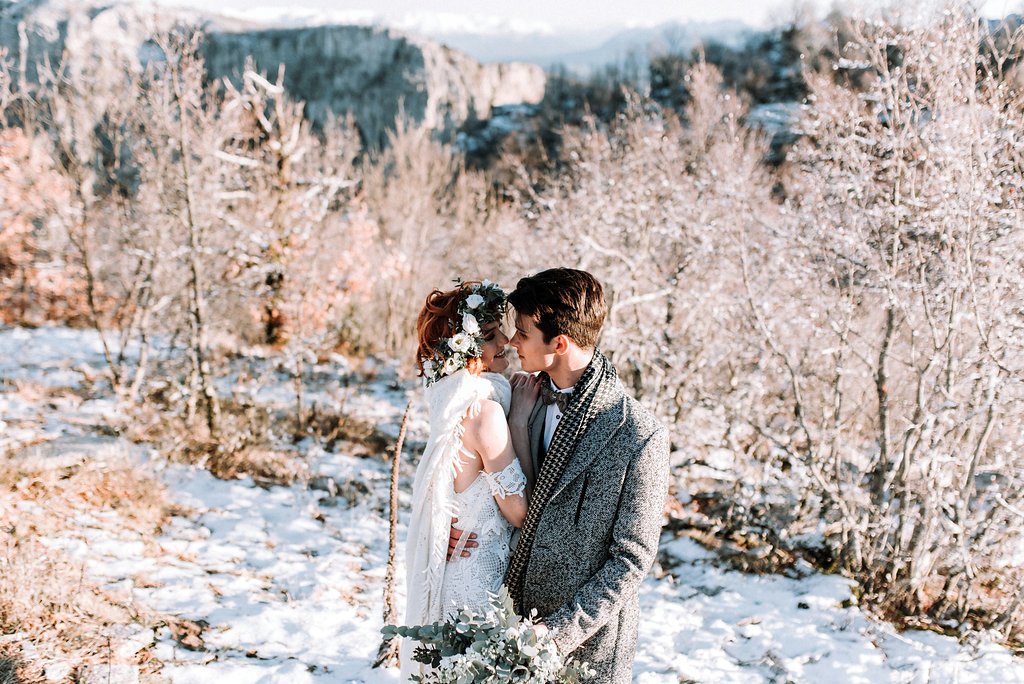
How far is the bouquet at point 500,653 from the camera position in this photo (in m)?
1.58

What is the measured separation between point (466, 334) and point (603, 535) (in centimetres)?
71

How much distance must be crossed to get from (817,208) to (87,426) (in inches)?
304

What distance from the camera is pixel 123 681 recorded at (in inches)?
111

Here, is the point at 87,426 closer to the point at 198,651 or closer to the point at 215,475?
the point at 215,475

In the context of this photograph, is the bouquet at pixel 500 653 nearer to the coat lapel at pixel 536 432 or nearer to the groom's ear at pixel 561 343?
the coat lapel at pixel 536 432

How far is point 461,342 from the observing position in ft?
6.34

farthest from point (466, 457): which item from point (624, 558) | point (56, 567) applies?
point (56, 567)

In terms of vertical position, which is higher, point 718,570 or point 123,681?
point 123,681

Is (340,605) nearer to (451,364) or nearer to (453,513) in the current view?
(453,513)

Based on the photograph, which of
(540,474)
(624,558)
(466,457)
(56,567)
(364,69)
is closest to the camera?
(624,558)

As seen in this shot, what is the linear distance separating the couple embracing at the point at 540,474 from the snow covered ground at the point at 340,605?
1.83m

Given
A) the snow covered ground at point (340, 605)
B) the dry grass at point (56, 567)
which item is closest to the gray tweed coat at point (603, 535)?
the snow covered ground at point (340, 605)

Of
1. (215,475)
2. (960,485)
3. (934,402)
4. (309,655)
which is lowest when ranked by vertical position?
(215,475)

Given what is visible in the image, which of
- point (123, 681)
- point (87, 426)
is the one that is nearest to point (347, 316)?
point (87, 426)
